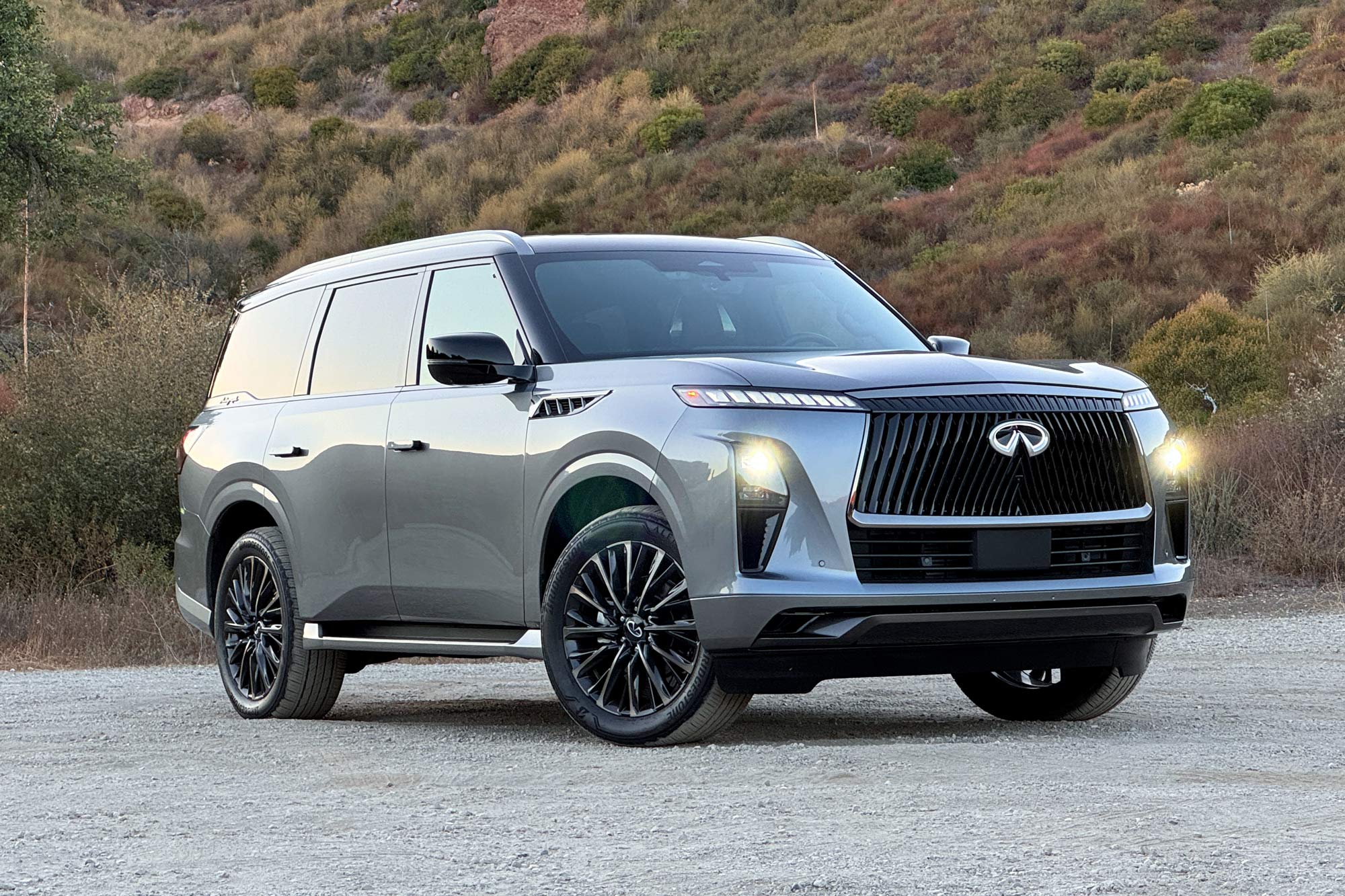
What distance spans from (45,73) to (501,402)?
21173 mm

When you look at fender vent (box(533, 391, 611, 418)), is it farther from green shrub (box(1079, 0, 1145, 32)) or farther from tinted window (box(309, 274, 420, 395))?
green shrub (box(1079, 0, 1145, 32))

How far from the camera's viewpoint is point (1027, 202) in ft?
142

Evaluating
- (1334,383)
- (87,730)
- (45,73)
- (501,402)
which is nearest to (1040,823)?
(501,402)

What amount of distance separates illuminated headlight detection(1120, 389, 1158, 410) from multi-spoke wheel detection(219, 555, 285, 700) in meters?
3.93

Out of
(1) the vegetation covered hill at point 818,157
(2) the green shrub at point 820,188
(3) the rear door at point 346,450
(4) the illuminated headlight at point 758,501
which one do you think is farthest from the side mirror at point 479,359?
(2) the green shrub at point 820,188

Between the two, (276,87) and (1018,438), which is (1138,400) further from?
(276,87)

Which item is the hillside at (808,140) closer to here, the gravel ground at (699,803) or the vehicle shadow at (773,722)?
the vehicle shadow at (773,722)

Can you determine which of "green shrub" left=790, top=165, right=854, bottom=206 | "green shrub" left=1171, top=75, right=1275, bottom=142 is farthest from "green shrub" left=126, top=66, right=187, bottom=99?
"green shrub" left=1171, top=75, right=1275, bottom=142

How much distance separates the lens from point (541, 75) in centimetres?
6725

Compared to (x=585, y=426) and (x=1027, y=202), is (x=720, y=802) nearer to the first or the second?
(x=585, y=426)

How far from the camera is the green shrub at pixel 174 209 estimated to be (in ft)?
170

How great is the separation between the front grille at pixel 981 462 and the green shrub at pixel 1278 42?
152 ft

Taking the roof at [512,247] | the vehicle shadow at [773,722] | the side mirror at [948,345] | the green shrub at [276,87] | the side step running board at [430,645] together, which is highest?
the green shrub at [276,87]

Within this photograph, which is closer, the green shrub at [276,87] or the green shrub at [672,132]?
the green shrub at [672,132]
